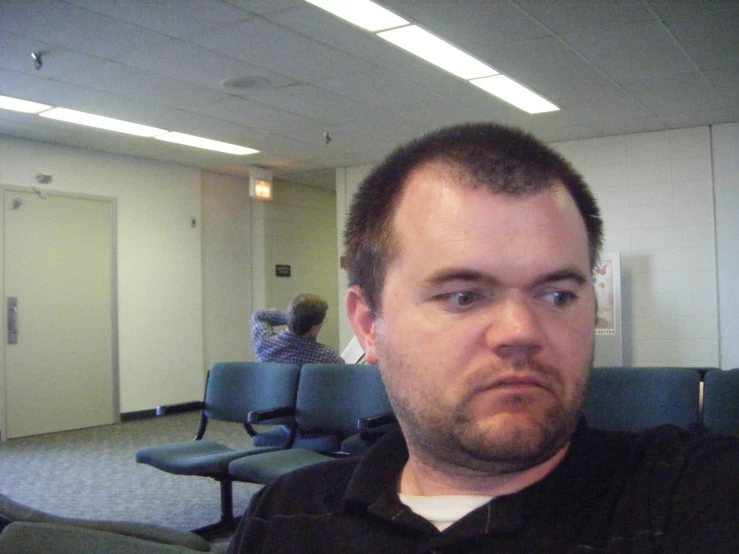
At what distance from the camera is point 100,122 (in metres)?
5.79

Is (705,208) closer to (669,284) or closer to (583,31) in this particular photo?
(669,284)

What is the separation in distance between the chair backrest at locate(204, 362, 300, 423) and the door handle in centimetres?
305

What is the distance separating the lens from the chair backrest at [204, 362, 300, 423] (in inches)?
144

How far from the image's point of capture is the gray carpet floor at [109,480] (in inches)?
153

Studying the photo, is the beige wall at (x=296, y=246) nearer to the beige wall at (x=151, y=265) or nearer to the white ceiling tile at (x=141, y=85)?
the beige wall at (x=151, y=265)

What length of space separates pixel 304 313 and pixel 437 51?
1.76 meters

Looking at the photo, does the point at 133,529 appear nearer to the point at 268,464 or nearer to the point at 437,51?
the point at 268,464

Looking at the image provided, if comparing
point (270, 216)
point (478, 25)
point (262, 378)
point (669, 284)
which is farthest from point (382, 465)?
point (270, 216)

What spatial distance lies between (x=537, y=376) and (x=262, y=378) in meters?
3.16

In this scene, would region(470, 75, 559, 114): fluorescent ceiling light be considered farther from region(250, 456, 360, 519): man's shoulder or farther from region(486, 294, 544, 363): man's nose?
region(486, 294, 544, 363): man's nose

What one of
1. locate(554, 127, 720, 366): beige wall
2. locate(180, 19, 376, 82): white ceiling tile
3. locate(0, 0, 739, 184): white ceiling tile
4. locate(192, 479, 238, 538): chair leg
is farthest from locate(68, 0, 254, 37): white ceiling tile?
locate(554, 127, 720, 366): beige wall

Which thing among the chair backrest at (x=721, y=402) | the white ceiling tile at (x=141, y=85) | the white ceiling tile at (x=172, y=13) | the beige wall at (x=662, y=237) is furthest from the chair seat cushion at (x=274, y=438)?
the beige wall at (x=662, y=237)

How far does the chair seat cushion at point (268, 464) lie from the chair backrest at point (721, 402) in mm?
1513

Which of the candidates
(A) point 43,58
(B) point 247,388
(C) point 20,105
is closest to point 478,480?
(B) point 247,388
